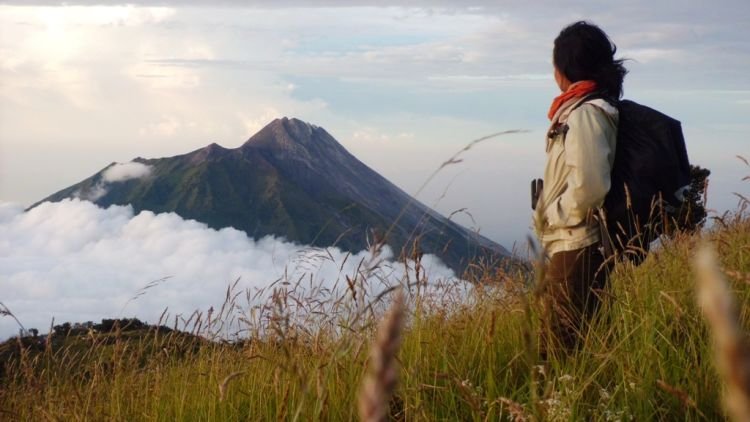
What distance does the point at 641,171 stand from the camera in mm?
4191

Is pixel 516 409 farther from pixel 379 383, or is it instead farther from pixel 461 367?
pixel 461 367

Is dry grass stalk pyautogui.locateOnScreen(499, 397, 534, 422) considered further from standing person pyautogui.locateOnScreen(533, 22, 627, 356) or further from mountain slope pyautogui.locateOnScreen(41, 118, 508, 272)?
mountain slope pyautogui.locateOnScreen(41, 118, 508, 272)

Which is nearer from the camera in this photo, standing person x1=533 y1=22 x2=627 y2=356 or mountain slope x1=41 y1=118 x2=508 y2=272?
standing person x1=533 y1=22 x2=627 y2=356

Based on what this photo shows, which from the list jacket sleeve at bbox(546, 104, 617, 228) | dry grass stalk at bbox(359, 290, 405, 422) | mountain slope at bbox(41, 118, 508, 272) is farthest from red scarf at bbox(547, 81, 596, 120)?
mountain slope at bbox(41, 118, 508, 272)

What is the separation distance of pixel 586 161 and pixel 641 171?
14.0 inches

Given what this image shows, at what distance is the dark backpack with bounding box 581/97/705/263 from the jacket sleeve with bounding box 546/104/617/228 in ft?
0.40

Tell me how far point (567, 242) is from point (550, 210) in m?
0.20

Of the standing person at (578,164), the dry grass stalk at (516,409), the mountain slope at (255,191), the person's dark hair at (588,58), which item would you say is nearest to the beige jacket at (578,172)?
the standing person at (578,164)

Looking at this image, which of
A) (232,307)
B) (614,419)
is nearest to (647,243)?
(614,419)

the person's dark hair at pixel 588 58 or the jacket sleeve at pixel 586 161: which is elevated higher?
the person's dark hair at pixel 588 58

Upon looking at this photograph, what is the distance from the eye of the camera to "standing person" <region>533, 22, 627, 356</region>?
4.07m

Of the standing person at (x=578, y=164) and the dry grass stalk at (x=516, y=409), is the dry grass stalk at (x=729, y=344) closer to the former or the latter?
the dry grass stalk at (x=516, y=409)

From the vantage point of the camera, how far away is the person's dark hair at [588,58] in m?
4.38

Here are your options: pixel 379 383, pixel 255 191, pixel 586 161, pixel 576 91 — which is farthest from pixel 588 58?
pixel 255 191
